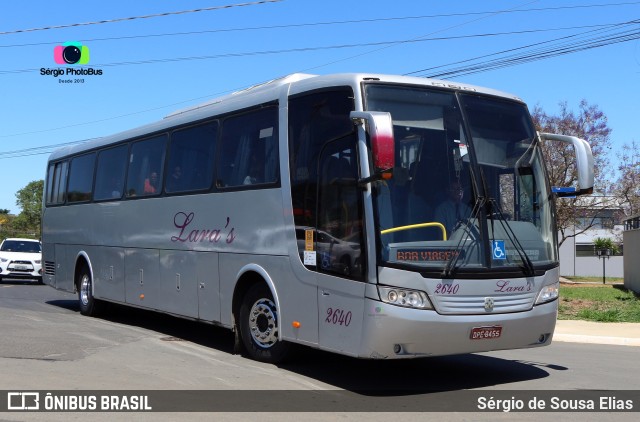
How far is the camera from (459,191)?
790 centimetres

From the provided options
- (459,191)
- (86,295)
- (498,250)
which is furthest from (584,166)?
(86,295)

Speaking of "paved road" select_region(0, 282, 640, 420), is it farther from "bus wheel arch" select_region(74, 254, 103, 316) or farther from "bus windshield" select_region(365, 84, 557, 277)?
"bus wheel arch" select_region(74, 254, 103, 316)

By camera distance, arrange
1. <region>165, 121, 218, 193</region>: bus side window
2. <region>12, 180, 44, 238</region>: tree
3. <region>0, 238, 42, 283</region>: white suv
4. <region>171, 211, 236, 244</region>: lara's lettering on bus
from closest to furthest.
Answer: <region>171, 211, 236, 244</region>: lara's lettering on bus → <region>165, 121, 218, 193</region>: bus side window → <region>0, 238, 42, 283</region>: white suv → <region>12, 180, 44, 238</region>: tree

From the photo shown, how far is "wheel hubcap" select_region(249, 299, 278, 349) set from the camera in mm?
9378

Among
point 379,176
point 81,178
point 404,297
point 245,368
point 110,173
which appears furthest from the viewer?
point 81,178

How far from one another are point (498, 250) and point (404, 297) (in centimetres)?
124

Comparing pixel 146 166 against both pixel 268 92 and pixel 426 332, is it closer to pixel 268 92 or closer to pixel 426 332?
pixel 268 92

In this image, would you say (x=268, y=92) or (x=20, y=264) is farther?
(x=20, y=264)

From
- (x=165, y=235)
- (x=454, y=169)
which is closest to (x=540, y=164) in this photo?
(x=454, y=169)

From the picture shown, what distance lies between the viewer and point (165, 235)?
12039 millimetres

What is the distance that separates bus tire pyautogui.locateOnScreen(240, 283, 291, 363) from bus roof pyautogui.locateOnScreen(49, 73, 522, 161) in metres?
2.54

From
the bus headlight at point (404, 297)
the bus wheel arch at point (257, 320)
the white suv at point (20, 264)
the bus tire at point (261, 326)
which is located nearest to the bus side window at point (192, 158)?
the bus wheel arch at point (257, 320)

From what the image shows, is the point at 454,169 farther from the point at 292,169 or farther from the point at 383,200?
the point at 292,169

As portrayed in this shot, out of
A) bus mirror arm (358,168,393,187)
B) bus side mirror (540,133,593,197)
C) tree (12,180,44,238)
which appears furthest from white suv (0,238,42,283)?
tree (12,180,44,238)
